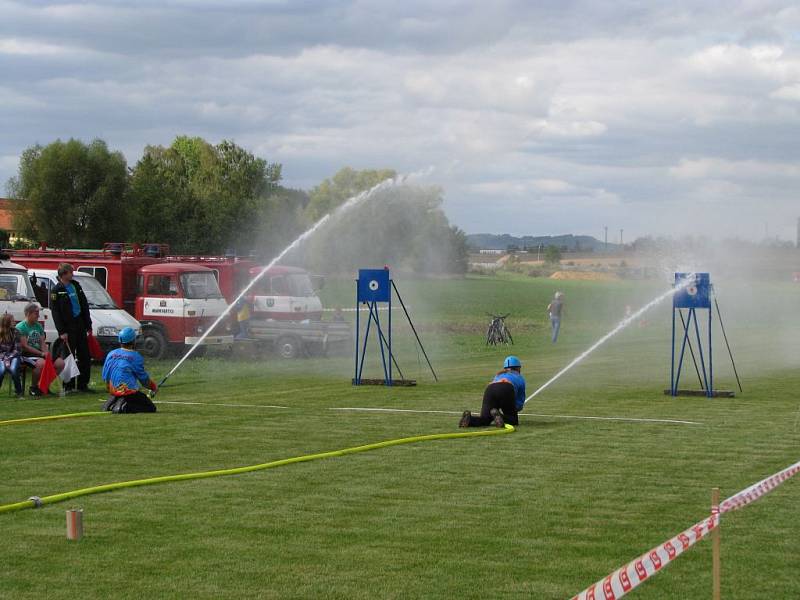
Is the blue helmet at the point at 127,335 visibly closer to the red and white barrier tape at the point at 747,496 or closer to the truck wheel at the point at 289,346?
the red and white barrier tape at the point at 747,496

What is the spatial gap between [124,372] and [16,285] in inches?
453

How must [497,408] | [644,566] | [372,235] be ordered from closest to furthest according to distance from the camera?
[644,566], [497,408], [372,235]

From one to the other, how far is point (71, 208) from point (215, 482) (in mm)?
72671

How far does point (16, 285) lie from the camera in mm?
29234

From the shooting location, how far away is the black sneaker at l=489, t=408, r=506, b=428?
58.4ft

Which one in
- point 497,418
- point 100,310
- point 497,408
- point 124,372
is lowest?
point 497,418

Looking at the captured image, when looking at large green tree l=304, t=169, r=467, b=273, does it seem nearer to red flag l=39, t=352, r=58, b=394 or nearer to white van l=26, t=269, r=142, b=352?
white van l=26, t=269, r=142, b=352

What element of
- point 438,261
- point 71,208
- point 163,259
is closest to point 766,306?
point 438,261

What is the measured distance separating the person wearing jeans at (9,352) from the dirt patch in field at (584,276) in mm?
72959

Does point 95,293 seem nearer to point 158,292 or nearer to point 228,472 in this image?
point 158,292

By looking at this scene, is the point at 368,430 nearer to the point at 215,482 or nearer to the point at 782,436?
the point at 215,482

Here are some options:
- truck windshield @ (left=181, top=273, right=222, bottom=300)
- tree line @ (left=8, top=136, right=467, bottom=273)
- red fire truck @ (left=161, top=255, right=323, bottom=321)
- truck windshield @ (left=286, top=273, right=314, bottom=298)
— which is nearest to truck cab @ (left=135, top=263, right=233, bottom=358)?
truck windshield @ (left=181, top=273, right=222, bottom=300)

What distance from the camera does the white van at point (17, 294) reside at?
28.7 meters

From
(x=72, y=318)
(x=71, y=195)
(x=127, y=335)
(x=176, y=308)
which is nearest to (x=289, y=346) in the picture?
(x=176, y=308)
